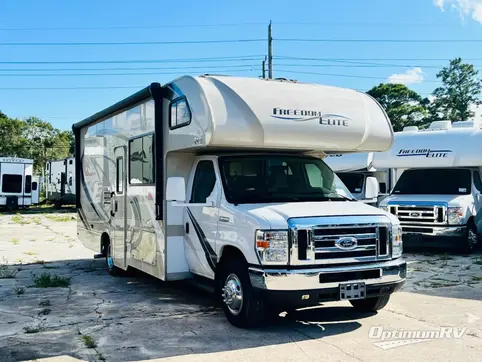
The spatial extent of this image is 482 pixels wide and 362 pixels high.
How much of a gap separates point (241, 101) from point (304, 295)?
2.42 metres

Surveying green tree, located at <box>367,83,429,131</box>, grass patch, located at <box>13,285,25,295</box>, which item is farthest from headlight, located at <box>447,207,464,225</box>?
green tree, located at <box>367,83,429,131</box>

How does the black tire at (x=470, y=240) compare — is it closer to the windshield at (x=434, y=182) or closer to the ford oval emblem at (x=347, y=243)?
the windshield at (x=434, y=182)

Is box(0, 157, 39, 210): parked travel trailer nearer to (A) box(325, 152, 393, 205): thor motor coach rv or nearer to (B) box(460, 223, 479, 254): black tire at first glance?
(A) box(325, 152, 393, 205): thor motor coach rv

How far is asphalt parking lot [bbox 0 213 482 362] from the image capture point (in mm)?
5680

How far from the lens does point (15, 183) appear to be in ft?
102

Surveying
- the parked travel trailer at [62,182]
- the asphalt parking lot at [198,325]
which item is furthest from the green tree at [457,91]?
the asphalt parking lot at [198,325]

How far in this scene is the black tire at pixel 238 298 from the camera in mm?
6242

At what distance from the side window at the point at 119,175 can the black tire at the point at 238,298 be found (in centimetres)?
331

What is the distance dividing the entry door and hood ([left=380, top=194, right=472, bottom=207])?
7.25 metres

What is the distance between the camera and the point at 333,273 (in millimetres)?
6090

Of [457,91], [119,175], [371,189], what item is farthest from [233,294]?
[457,91]

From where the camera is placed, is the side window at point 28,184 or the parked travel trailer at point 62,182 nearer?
the side window at point 28,184

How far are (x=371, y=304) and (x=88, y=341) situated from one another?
3556mm

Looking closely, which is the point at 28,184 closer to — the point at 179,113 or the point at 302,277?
the point at 179,113
